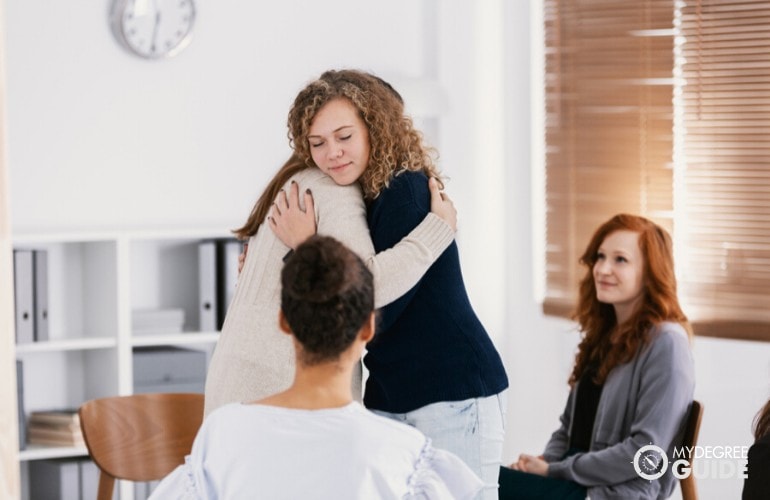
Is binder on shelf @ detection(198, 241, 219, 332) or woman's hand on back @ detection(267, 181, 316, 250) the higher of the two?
woman's hand on back @ detection(267, 181, 316, 250)

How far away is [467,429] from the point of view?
7.32ft

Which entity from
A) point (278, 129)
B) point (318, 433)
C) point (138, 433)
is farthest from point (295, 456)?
point (278, 129)

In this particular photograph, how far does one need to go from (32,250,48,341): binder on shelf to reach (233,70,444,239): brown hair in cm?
200

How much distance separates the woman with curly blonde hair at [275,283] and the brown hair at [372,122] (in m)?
0.06

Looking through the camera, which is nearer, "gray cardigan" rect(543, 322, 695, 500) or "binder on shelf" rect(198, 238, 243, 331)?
"gray cardigan" rect(543, 322, 695, 500)

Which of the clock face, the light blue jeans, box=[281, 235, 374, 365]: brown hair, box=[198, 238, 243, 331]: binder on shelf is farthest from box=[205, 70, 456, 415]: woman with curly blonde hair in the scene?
the clock face

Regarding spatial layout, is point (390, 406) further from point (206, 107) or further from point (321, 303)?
point (206, 107)

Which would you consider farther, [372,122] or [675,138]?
[675,138]

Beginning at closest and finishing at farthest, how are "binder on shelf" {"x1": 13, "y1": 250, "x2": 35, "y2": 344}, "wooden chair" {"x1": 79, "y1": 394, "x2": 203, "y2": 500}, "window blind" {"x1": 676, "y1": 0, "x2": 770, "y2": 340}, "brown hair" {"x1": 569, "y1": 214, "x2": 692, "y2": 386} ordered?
"wooden chair" {"x1": 79, "y1": 394, "x2": 203, "y2": 500} < "brown hair" {"x1": 569, "y1": 214, "x2": 692, "y2": 386} < "window blind" {"x1": 676, "y1": 0, "x2": 770, "y2": 340} < "binder on shelf" {"x1": 13, "y1": 250, "x2": 35, "y2": 344}

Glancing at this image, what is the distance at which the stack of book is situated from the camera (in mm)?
4152

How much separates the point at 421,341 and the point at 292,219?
35 cm

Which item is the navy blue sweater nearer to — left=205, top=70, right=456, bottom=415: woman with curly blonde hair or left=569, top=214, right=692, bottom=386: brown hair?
left=205, top=70, right=456, bottom=415: woman with curly blonde hair

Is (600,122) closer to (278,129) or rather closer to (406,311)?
(278,129)

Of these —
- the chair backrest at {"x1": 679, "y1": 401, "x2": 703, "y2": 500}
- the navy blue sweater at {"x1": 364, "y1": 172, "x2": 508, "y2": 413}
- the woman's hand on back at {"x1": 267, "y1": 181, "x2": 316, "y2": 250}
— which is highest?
the woman's hand on back at {"x1": 267, "y1": 181, "x2": 316, "y2": 250}
